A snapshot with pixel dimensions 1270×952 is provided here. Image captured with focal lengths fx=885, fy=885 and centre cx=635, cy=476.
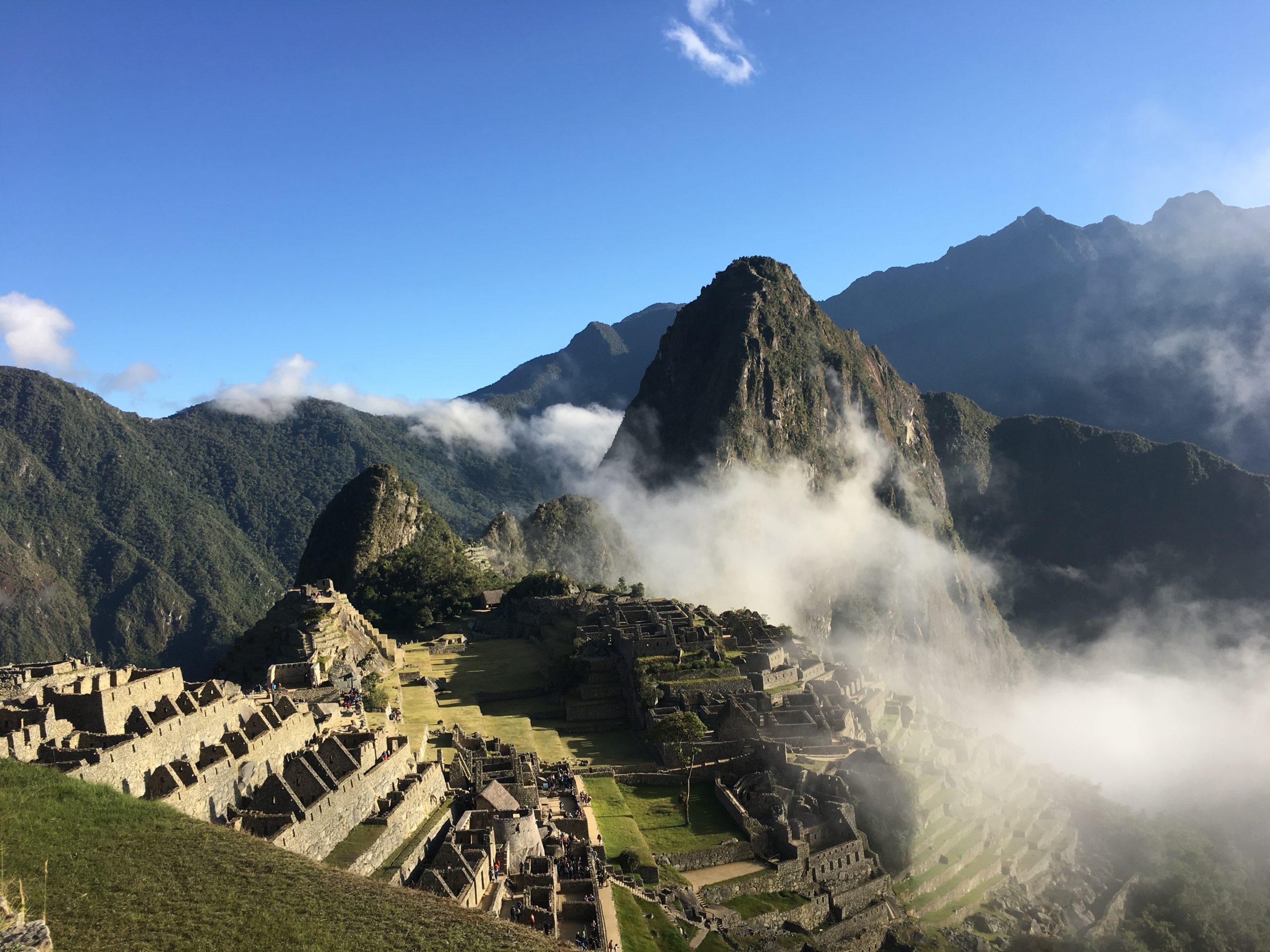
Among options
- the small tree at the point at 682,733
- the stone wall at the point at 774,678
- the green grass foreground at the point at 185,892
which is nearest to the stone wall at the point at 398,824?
A: the green grass foreground at the point at 185,892

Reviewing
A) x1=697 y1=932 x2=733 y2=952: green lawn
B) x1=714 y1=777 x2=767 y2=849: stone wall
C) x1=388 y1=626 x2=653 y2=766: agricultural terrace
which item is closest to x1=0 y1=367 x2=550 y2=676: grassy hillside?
x1=388 y1=626 x2=653 y2=766: agricultural terrace

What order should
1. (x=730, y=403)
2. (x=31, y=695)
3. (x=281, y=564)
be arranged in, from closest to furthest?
(x=31, y=695) < (x=281, y=564) < (x=730, y=403)

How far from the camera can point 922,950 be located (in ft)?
87.0

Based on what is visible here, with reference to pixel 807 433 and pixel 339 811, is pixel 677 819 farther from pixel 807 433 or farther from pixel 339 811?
pixel 807 433

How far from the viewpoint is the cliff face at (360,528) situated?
253 feet

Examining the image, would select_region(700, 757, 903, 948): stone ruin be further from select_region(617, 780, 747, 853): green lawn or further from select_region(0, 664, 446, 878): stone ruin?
select_region(0, 664, 446, 878): stone ruin

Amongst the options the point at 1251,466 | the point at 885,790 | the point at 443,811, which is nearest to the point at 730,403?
the point at 885,790

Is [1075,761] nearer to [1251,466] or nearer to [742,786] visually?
[742,786]

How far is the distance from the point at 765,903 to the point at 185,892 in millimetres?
17087

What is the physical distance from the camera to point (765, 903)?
82.4ft

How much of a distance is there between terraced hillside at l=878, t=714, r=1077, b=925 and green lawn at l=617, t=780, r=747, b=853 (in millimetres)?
6438

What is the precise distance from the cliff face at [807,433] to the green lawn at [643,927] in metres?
94.8

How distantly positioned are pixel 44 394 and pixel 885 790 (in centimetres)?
10201

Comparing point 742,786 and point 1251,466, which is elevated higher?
point 1251,466
